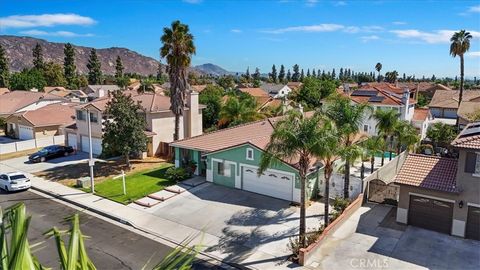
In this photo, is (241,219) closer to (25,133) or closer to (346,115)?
(346,115)

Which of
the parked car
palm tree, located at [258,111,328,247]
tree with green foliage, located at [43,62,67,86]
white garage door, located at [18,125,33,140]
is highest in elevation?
tree with green foliage, located at [43,62,67,86]

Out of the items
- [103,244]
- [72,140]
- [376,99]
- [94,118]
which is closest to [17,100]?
[72,140]

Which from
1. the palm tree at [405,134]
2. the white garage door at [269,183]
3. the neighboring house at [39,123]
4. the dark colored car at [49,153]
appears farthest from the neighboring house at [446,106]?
the neighboring house at [39,123]

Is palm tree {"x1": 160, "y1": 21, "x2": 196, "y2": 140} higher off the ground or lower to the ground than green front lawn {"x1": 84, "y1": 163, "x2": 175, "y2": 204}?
higher

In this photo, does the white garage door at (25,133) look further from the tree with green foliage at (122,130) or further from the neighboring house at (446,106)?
the neighboring house at (446,106)

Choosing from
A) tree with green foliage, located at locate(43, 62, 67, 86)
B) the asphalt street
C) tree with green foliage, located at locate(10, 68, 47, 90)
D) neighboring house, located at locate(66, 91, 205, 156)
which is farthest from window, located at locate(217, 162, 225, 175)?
tree with green foliage, located at locate(43, 62, 67, 86)

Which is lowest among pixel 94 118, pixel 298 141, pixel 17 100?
pixel 94 118

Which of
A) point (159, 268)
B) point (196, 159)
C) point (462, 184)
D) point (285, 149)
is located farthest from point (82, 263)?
point (196, 159)

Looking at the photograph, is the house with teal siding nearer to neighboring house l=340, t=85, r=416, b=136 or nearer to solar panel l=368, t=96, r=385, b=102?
neighboring house l=340, t=85, r=416, b=136
